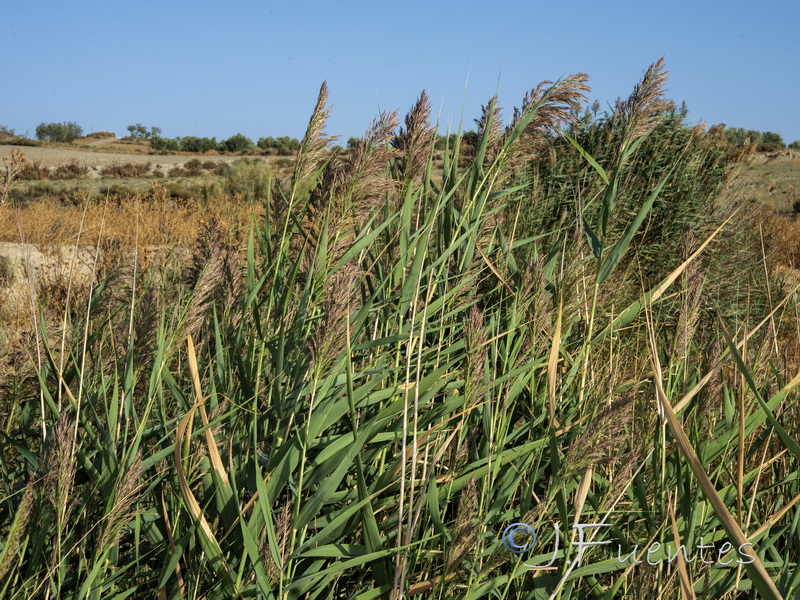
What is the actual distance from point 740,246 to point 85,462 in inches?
225

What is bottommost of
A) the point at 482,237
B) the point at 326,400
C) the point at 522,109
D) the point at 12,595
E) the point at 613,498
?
the point at 12,595

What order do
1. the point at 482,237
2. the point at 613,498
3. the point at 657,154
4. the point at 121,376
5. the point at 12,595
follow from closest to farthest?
the point at 12,595
the point at 613,498
the point at 121,376
the point at 482,237
the point at 657,154

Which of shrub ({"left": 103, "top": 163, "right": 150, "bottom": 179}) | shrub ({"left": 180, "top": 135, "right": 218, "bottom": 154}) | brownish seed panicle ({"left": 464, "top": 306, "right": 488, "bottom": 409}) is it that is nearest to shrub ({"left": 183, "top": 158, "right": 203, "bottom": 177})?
shrub ({"left": 103, "top": 163, "right": 150, "bottom": 179})

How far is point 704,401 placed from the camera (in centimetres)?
144

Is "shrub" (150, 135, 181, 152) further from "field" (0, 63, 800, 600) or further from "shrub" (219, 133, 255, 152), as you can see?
"field" (0, 63, 800, 600)

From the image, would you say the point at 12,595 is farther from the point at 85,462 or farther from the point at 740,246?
the point at 740,246

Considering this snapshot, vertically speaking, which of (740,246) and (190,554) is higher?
(740,246)

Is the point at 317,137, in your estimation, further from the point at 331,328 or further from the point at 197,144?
the point at 197,144

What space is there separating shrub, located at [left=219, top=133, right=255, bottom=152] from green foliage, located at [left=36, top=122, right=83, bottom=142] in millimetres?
14038

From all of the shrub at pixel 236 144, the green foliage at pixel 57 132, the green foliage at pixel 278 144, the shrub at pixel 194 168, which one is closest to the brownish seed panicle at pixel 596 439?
the shrub at pixel 194 168

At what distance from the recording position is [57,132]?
5134cm

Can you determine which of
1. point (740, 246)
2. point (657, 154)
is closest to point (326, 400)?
point (657, 154)

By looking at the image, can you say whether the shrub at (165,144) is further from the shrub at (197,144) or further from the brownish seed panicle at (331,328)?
the brownish seed panicle at (331,328)

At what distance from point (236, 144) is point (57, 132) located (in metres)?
17.0
